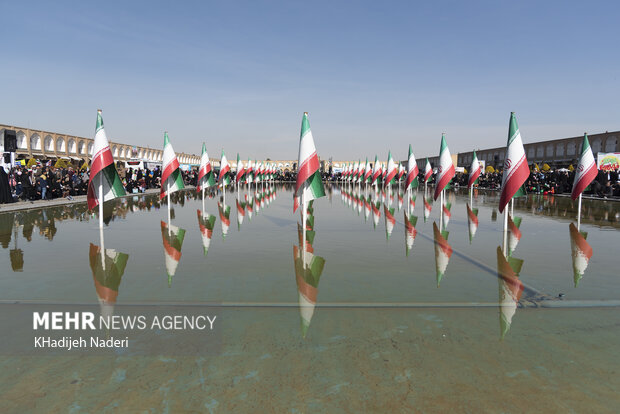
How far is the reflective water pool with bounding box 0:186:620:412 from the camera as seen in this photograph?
3.21m

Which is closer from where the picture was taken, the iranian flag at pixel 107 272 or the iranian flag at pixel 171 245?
the iranian flag at pixel 107 272

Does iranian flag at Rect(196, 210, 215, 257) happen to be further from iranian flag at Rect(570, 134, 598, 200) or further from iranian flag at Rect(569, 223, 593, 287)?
iranian flag at Rect(570, 134, 598, 200)

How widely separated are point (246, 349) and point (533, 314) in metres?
3.40

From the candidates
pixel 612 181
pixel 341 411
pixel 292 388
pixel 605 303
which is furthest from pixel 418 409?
pixel 612 181

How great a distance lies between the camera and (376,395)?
10.6 feet

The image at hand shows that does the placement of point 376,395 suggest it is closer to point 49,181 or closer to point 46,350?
point 46,350

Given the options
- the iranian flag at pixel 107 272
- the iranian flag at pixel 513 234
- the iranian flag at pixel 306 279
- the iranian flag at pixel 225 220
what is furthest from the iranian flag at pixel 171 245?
the iranian flag at pixel 513 234

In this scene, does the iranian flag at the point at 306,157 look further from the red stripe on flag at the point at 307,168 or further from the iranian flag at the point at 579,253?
the iranian flag at the point at 579,253

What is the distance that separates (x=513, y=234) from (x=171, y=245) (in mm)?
8909

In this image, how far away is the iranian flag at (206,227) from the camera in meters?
9.49

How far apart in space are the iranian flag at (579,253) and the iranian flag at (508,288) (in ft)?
2.85

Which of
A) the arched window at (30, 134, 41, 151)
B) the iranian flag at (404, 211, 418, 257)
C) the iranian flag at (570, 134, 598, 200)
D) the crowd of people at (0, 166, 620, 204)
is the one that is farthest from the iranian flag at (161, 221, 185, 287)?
the arched window at (30, 134, 41, 151)

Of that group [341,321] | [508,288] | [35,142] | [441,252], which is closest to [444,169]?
[441,252]

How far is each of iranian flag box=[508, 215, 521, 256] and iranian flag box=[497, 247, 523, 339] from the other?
1015 mm
